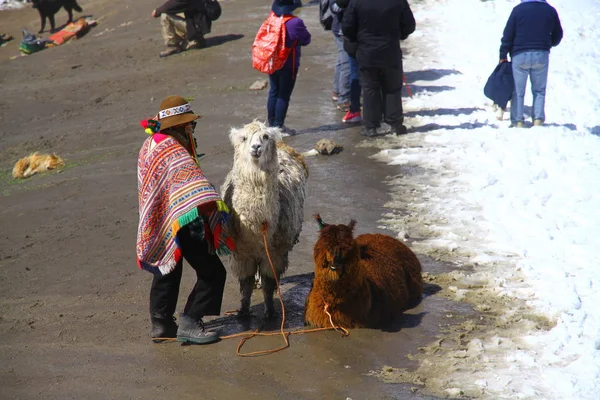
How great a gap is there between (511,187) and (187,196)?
4438 millimetres

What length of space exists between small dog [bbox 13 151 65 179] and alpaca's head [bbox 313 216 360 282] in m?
7.32

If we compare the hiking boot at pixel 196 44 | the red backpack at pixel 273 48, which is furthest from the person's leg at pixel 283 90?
the hiking boot at pixel 196 44

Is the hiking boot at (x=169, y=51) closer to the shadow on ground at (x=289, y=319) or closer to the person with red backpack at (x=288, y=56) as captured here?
the person with red backpack at (x=288, y=56)

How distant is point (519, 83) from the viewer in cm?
1070

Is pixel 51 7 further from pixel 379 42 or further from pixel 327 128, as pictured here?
pixel 379 42

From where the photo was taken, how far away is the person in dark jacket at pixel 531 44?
1033cm

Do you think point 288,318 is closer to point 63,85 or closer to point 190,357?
point 190,357

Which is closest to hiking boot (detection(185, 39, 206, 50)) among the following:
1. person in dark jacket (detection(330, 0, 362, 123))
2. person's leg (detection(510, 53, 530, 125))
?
person in dark jacket (detection(330, 0, 362, 123))

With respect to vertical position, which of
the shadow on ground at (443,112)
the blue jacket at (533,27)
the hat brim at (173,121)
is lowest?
the shadow on ground at (443,112)

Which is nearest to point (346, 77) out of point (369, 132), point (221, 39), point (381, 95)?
point (381, 95)

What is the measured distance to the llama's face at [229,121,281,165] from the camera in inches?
217

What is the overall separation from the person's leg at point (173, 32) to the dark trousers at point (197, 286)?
1266 cm

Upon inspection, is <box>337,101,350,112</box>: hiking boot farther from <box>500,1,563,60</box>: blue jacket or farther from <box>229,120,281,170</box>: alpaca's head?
<box>229,120,281,170</box>: alpaca's head

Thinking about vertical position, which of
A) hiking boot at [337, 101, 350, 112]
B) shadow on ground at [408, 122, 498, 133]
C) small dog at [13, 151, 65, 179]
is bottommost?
small dog at [13, 151, 65, 179]
